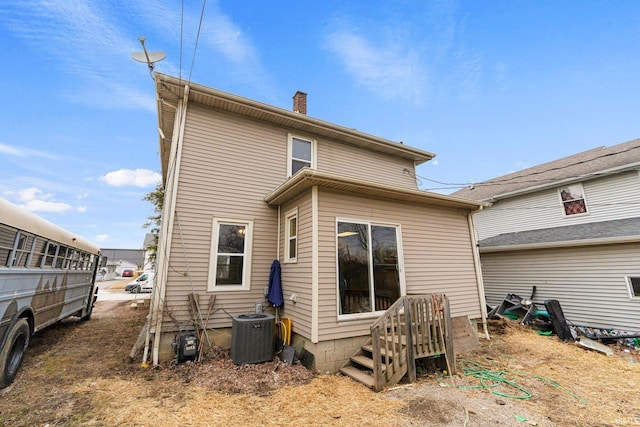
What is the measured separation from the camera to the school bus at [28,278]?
3969 millimetres

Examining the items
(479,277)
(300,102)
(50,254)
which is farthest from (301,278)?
(300,102)

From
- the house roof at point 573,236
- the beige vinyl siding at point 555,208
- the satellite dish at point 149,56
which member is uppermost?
the satellite dish at point 149,56

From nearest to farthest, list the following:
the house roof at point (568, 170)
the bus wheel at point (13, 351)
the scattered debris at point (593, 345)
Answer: the bus wheel at point (13, 351) → the scattered debris at point (593, 345) → the house roof at point (568, 170)

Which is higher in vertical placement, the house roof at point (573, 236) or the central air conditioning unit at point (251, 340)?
the house roof at point (573, 236)

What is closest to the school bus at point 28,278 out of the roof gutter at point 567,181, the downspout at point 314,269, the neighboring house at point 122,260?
the downspout at point 314,269

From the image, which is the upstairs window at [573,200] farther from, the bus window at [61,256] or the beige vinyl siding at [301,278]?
the bus window at [61,256]

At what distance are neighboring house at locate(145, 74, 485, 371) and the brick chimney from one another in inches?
56.6

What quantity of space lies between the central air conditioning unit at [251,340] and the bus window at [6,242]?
12.0ft

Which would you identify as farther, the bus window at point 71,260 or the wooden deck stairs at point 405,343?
the bus window at point 71,260

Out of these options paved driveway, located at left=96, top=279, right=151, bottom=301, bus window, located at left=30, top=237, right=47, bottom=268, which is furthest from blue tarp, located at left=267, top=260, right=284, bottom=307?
paved driveway, located at left=96, top=279, right=151, bottom=301

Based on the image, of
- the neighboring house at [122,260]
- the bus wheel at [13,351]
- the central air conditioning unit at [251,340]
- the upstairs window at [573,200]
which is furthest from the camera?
the neighboring house at [122,260]

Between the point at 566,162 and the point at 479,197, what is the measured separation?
3965 millimetres

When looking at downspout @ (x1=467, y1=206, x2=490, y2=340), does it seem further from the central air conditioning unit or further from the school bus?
the school bus

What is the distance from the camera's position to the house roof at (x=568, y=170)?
9539 millimetres
